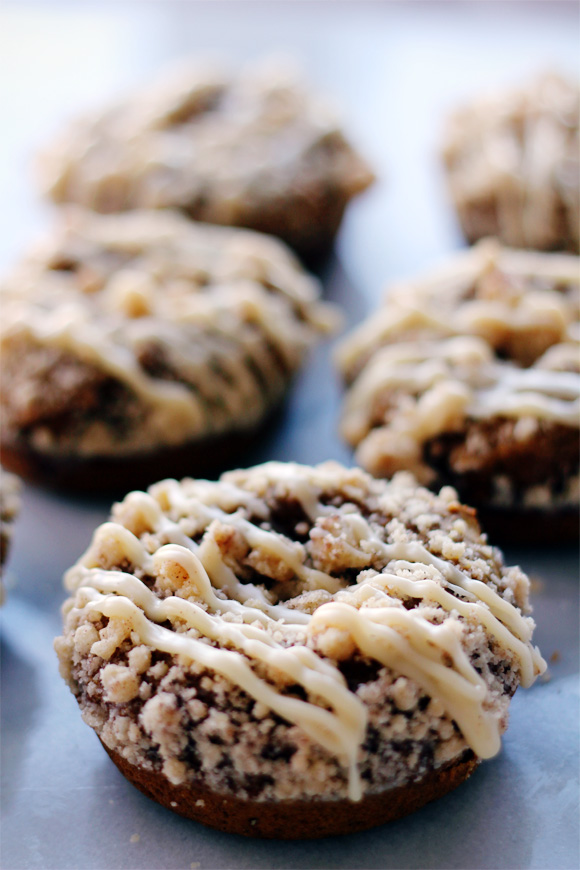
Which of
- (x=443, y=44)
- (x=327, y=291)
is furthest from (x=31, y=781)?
(x=443, y=44)

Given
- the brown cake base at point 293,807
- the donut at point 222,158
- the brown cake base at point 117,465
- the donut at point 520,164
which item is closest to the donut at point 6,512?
the brown cake base at point 117,465

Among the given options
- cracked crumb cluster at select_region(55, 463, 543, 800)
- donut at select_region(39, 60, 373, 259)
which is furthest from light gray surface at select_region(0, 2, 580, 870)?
donut at select_region(39, 60, 373, 259)

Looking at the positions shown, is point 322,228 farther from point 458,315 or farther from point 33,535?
point 33,535

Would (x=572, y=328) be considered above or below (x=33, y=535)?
above

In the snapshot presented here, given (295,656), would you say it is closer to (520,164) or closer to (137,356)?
(137,356)

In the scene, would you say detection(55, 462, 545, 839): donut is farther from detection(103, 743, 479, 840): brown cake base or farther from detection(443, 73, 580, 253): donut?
detection(443, 73, 580, 253): donut

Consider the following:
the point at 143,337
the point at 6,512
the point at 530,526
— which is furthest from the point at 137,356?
the point at 530,526
